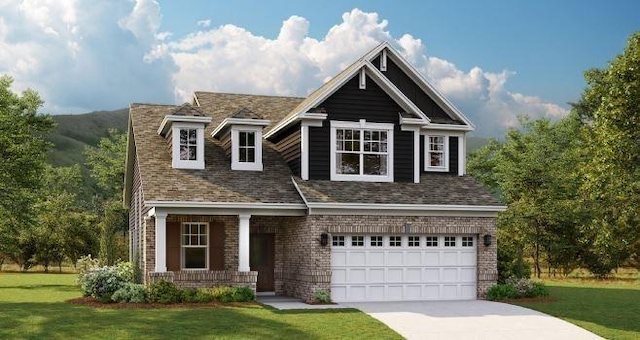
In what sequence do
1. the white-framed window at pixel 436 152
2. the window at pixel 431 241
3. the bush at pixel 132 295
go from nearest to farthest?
the bush at pixel 132 295
the window at pixel 431 241
the white-framed window at pixel 436 152

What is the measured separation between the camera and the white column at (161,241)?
74.7 feet

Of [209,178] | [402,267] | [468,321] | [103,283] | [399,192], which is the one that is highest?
[209,178]

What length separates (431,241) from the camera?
2481 cm

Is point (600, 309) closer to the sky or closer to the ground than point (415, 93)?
closer to the ground

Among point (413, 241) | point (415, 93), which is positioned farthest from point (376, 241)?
point (415, 93)

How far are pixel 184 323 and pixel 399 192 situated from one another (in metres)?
9.67

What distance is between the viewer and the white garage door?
23781mm

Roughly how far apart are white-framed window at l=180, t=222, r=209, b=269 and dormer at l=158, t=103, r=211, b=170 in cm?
209

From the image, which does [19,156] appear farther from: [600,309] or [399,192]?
[600,309]

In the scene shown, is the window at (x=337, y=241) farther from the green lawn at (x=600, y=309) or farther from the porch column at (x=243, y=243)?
the green lawn at (x=600, y=309)

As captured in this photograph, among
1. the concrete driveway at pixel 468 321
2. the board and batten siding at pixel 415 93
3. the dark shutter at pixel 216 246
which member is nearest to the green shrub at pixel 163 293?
the dark shutter at pixel 216 246

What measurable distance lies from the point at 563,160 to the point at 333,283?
27993mm

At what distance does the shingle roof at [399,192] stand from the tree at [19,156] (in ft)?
54.6

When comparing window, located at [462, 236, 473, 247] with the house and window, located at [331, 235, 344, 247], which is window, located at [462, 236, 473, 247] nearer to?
the house
